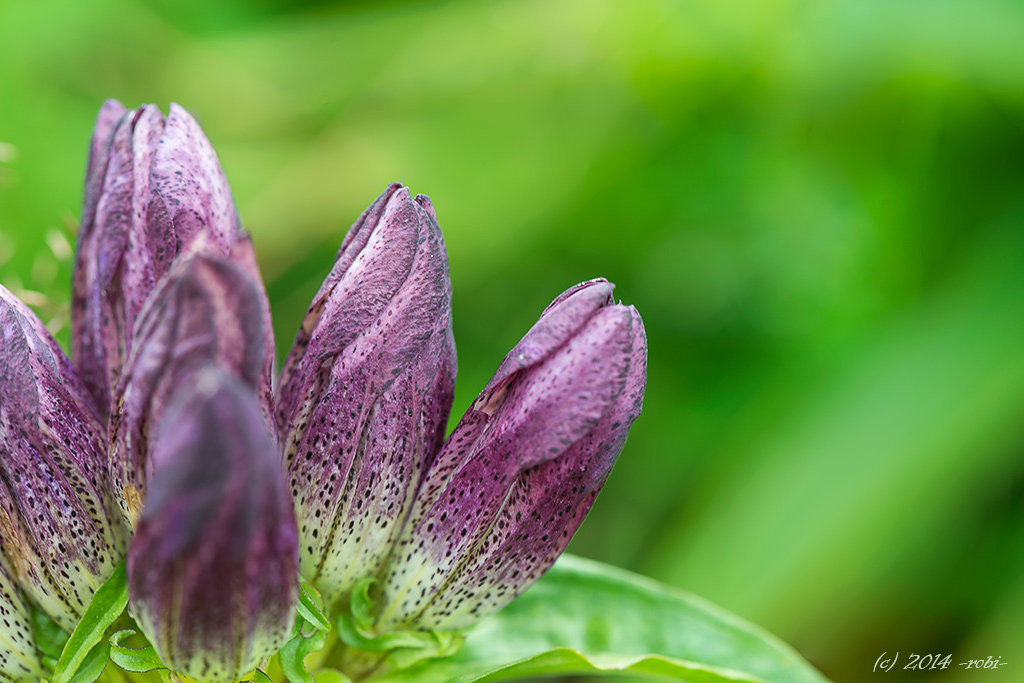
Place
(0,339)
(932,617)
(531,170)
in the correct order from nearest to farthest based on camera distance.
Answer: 1. (0,339)
2. (932,617)
3. (531,170)

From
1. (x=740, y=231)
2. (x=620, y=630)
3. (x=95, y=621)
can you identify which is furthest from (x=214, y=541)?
(x=740, y=231)

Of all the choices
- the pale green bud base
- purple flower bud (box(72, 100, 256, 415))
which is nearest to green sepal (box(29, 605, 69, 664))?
the pale green bud base

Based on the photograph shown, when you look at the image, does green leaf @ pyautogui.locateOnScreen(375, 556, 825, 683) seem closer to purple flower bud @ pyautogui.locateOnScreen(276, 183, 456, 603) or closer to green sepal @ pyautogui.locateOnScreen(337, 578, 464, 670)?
green sepal @ pyautogui.locateOnScreen(337, 578, 464, 670)

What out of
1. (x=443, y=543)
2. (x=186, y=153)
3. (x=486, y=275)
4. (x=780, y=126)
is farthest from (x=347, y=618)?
(x=780, y=126)

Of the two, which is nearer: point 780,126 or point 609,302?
point 609,302

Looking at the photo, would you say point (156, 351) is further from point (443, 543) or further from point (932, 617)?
point (932, 617)

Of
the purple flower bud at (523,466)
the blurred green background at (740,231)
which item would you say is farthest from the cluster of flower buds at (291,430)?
the blurred green background at (740,231)
